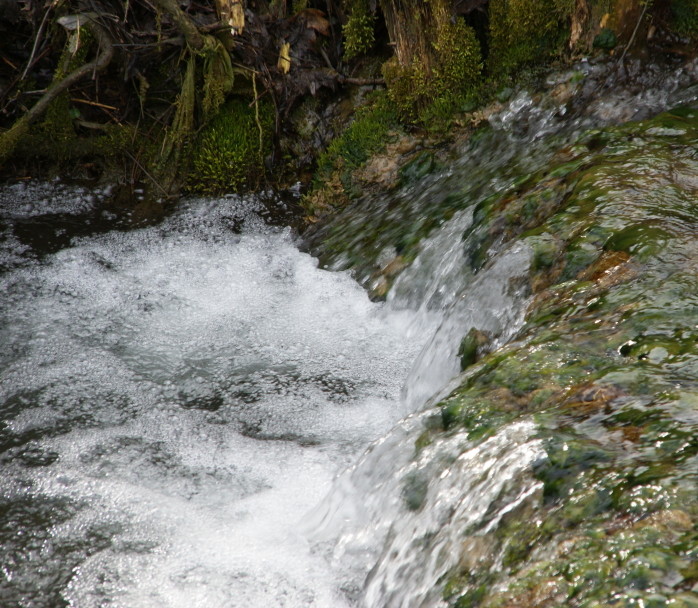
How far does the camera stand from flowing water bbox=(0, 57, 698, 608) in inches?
87.2

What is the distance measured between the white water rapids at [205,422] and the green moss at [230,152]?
30.9 inches

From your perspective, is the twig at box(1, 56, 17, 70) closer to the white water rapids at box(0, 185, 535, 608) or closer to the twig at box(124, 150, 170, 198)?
the twig at box(124, 150, 170, 198)

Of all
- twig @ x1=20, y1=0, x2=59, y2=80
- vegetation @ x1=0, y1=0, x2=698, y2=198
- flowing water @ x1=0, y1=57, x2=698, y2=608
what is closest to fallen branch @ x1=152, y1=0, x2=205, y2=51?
vegetation @ x1=0, y1=0, x2=698, y2=198

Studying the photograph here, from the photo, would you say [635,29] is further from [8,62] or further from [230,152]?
[8,62]

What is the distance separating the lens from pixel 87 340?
4.14 metres

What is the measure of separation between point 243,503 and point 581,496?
1504 millimetres

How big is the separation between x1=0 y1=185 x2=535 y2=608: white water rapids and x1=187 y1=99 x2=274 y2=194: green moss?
785mm

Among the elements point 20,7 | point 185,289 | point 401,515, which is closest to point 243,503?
point 401,515

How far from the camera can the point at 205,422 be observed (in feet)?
11.0

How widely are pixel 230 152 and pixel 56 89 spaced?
1.50 m

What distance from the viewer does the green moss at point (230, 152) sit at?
242 inches

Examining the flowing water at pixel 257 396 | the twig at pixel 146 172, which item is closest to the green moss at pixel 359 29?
the flowing water at pixel 257 396

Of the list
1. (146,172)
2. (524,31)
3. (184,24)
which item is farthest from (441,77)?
(146,172)

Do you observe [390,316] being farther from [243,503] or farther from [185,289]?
[243,503]
